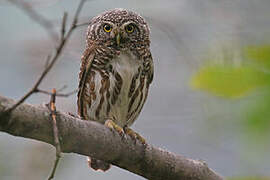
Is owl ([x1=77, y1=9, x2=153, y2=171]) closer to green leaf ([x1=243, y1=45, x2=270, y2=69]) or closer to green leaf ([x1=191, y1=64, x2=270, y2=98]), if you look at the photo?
green leaf ([x1=191, y1=64, x2=270, y2=98])

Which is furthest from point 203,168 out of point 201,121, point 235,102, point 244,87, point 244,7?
point 244,7

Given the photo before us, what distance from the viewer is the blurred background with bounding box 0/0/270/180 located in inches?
80.5

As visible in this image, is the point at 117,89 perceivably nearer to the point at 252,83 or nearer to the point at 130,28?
the point at 130,28


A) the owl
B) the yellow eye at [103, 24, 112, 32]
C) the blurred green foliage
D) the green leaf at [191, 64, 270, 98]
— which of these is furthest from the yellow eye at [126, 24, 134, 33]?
the blurred green foliage

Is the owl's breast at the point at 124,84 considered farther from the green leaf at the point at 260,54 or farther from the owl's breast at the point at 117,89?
the green leaf at the point at 260,54

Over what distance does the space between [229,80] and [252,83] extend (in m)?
0.09

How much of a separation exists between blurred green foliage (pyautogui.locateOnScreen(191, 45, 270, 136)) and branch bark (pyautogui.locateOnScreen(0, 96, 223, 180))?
781mm

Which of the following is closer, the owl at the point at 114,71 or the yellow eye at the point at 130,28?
the owl at the point at 114,71

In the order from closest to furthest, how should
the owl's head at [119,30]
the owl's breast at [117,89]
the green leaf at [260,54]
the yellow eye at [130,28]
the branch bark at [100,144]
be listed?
the green leaf at [260,54] < the branch bark at [100,144] < the owl's breast at [117,89] < the owl's head at [119,30] < the yellow eye at [130,28]

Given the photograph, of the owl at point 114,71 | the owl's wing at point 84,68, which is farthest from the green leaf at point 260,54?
the owl's wing at point 84,68

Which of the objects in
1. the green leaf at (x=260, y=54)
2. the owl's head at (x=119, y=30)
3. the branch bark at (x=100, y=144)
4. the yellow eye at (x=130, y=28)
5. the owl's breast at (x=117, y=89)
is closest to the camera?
the green leaf at (x=260, y=54)

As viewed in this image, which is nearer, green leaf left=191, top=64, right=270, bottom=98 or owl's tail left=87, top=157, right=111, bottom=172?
green leaf left=191, top=64, right=270, bottom=98

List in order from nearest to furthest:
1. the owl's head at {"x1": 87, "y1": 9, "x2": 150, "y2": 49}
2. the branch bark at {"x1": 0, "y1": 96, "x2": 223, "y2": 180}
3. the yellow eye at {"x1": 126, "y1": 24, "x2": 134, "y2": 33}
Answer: the branch bark at {"x1": 0, "y1": 96, "x2": 223, "y2": 180}, the owl's head at {"x1": 87, "y1": 9, "x2": 150, "y2": 49}, the yellow eye at {"x1": 126, "y1": 24, "x2": 134, "y2": 33}

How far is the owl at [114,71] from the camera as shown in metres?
3.88
